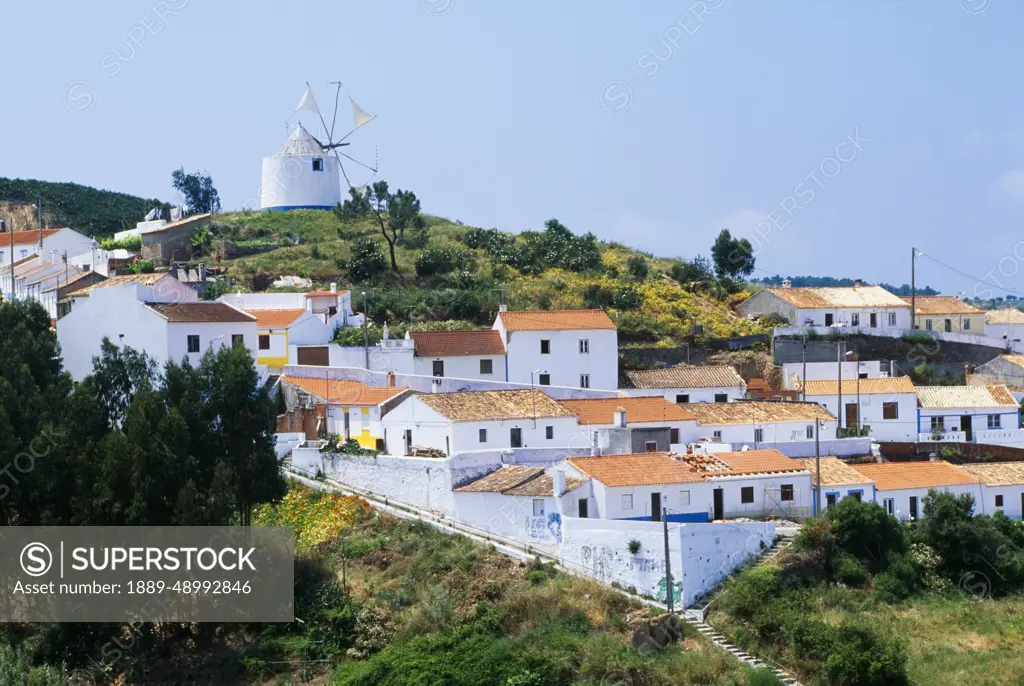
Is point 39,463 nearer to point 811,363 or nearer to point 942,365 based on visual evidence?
point 811,363

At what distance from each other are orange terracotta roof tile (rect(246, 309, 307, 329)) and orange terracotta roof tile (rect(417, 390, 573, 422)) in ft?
29.2

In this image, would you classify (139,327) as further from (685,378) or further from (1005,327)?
(1005,327)

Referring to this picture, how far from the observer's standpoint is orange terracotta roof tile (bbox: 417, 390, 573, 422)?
36312mm

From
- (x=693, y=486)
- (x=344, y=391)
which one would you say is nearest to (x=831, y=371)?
(x=693, y=486)

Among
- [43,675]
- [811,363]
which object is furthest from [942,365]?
[43,675]

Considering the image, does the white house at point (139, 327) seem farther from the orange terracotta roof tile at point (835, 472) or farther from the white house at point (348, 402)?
the orange terracotta roof tile at point (835, 472)

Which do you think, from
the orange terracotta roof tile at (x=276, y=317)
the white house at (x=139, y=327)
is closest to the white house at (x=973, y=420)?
the orange terracotta roof tile at (x=276, y=317)

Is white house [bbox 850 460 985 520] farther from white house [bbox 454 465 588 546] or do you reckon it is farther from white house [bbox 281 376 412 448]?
white house [bbox 281 376 412 448]

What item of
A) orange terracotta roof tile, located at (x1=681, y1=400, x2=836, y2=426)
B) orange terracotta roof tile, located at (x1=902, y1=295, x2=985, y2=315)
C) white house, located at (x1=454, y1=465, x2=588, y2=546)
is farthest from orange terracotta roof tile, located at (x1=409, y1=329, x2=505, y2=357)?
orange terracotta roof tile, located at (x1=902, y1=295, x2=985, y2=315)

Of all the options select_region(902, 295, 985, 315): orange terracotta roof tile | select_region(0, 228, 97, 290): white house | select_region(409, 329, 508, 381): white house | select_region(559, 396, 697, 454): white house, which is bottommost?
select_region(559, 396, 697, 454): white house

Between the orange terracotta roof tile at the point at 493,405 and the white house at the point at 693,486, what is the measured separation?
11.1 ft

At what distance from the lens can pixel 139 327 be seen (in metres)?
38.5

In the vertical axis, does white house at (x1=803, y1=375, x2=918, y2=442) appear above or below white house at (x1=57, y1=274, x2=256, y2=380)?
below

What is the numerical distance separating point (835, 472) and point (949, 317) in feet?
79.3
